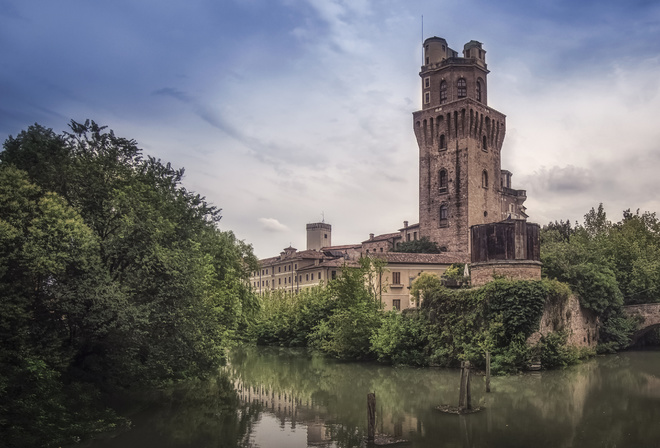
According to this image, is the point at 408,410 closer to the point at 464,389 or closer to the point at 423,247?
the point at 464,389

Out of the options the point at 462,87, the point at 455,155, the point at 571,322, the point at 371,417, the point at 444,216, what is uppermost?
the point at 462,87

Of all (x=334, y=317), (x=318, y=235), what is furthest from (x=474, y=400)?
(x=318, y=235)

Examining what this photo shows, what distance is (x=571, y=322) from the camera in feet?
113

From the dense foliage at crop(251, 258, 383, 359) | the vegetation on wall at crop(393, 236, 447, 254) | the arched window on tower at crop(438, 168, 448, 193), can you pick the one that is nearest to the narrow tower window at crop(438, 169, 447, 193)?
the arched window on tower at crop(438, 168, 448, 193)

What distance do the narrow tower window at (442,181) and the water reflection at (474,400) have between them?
98.0 feet

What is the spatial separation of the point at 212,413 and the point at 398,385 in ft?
30.6

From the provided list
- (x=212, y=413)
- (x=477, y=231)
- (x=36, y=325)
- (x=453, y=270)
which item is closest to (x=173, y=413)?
(x=212, y=413)

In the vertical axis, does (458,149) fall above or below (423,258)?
above

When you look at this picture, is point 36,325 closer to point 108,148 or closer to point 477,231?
point 108,148

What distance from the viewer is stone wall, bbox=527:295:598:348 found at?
31500mm

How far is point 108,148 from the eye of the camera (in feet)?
68.1

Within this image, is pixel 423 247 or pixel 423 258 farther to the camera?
pixel 423 247

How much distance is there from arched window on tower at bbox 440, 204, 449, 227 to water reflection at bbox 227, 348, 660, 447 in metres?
28.3

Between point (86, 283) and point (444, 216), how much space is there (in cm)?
4875
